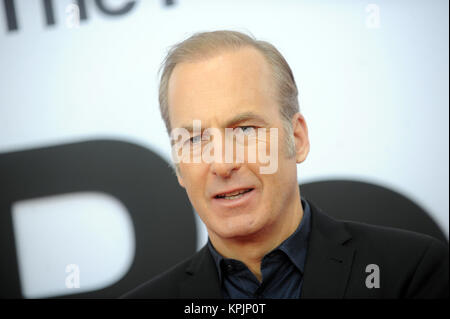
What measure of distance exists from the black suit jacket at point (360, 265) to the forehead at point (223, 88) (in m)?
0.46

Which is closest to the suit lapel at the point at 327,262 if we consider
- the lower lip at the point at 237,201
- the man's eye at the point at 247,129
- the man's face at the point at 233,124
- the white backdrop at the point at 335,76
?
the man's face at the point at 233,124

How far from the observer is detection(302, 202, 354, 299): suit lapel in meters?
1.61

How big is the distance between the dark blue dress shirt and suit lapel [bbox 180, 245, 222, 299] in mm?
37

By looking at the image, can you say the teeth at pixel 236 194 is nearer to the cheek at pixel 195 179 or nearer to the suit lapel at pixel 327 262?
the cheek at pixel 195 179

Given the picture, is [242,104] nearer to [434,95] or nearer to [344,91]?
[344,91]

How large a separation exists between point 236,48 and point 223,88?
6.3 inches

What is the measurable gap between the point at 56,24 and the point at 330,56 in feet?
4.68

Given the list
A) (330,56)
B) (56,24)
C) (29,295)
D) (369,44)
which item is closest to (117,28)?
(56,24)

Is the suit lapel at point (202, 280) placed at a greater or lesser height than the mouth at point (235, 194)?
lesser

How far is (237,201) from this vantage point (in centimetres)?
163

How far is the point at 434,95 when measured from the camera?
95.0 inches

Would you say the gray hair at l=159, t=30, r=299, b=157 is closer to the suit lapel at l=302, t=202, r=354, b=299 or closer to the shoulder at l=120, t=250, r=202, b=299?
the suit lapel at l=302, t=202, r=354, b=299

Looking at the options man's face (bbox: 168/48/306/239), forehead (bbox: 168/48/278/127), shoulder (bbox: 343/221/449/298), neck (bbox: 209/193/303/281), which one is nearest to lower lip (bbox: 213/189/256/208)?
man's face (bbox: 168/48/306/239)

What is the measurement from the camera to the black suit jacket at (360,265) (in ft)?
5.31
